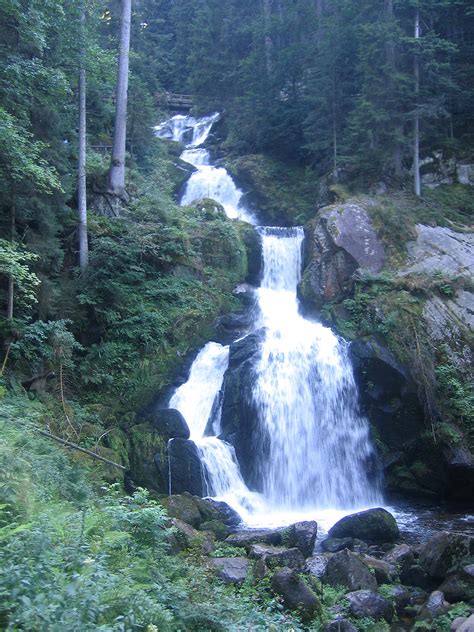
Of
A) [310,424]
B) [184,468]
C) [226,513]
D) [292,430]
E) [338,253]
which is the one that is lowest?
[226,513]

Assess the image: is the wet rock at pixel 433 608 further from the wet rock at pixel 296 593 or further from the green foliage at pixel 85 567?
the green foliage at pixel 85 567

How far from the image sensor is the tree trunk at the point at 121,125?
19.0 m

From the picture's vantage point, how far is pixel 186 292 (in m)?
17.9

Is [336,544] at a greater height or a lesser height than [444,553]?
lesser

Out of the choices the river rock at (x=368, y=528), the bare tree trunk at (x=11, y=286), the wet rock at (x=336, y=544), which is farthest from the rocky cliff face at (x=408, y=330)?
the bare tree trunk at (x=11, y=286)

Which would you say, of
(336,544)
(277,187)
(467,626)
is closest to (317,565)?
(336,544)

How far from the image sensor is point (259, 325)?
62.3 feet

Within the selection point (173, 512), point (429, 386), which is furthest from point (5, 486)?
point (429, 386)

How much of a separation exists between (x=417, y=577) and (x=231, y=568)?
330cm

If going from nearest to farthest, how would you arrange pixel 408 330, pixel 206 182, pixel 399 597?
pixel 399 597, pixel 408 330, pixel 206 182

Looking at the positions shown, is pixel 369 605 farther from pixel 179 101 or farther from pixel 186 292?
pixel 179 101

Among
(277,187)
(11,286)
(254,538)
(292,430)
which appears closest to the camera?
(254,538)

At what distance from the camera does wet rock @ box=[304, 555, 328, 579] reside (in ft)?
31.0

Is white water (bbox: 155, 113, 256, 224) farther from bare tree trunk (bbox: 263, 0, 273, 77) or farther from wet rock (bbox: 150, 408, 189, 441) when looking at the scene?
wet rock (bbox: 150, 408, 189, 441)
